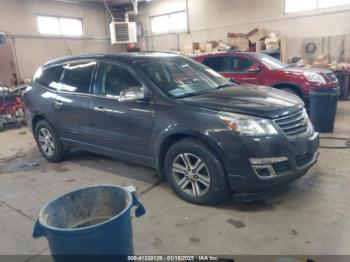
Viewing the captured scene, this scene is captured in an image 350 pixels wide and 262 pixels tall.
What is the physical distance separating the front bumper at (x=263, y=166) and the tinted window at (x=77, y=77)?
2.07 meters

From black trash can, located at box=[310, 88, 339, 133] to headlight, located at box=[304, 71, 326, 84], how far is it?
0.88m

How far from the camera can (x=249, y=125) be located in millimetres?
2514

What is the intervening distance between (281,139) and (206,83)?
1.21 m

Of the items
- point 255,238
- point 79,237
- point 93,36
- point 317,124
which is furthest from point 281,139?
point 93,36

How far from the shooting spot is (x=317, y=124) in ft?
16.4

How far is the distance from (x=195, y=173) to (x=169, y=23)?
1141 centimetres

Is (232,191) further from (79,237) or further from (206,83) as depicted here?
(79,237)

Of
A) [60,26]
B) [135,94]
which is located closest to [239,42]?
[60,26]

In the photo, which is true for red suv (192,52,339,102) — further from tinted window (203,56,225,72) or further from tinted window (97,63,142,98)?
tinted window (97,63,142,98)

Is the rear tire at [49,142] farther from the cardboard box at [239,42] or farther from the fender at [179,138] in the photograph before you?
the cardboard box at [239,42]

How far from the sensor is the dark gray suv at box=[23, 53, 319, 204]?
8.30ft

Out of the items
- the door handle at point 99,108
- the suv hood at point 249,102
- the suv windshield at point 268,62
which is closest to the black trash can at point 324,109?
the suv windshield at point 268,62

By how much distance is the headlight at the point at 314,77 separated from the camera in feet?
18.9

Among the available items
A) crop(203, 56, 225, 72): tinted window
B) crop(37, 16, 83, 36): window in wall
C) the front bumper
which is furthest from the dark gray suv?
crop(37, 16, 83, 36): window in wall
